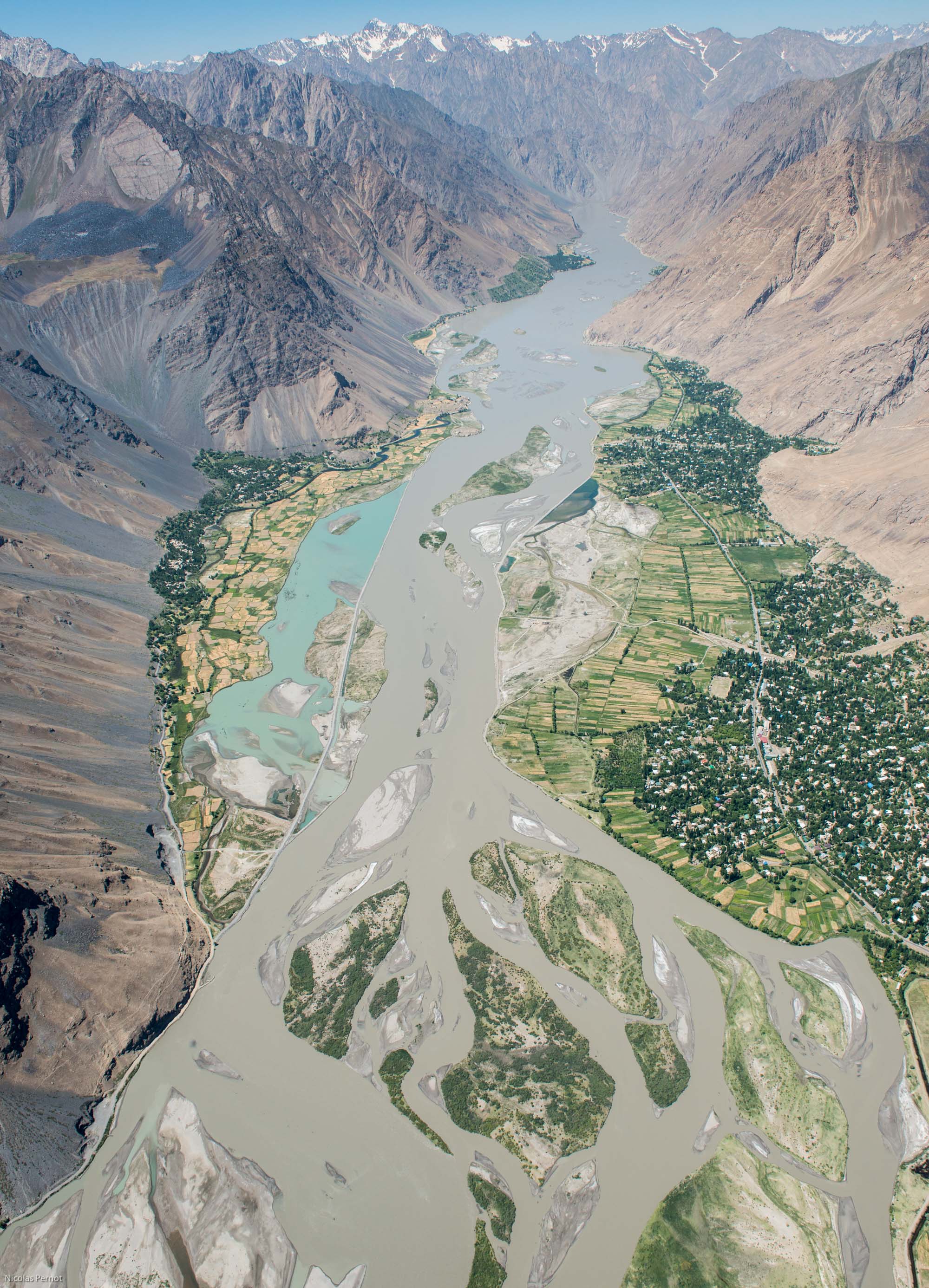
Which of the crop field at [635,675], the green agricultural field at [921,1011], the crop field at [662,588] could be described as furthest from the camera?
the crop field at [662,588]

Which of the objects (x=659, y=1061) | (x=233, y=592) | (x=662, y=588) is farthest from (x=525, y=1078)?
(x=233, y=592)

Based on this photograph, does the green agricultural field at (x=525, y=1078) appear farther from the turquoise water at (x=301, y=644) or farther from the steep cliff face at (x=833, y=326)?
the steep cliff face at (x=833, y=326)

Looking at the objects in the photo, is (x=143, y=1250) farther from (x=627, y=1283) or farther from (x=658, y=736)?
(x=658, y=736)

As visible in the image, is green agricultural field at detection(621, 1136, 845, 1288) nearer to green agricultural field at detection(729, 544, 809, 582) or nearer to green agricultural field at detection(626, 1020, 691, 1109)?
green agricultural field at detection(626, 1020, 691, 1109)

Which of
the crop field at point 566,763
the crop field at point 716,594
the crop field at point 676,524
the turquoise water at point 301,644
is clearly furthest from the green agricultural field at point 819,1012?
the crop field at point 676,524

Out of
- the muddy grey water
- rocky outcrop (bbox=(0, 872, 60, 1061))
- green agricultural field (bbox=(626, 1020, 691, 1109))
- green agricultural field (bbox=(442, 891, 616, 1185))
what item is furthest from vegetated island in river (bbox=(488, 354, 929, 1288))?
rocky outcrop (bbox=(0, 872, 60, 1061))

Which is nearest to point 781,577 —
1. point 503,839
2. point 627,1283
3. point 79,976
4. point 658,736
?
point 658,736

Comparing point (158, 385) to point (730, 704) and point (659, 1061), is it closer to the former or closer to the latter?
point (730, 704)
